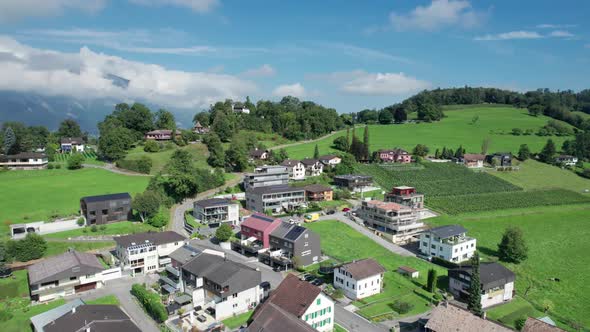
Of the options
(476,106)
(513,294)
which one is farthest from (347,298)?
(476,106)

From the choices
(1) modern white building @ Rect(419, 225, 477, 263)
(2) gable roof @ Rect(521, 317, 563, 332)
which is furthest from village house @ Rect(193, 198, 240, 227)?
(2) gable roof @ Rect(521, 317, 563, 332)

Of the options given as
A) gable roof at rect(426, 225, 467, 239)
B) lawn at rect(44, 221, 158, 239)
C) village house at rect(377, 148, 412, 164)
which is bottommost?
gable roof at rect(426, 225, 467, 239)

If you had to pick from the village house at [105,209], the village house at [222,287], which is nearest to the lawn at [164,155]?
the village house at [105,209]

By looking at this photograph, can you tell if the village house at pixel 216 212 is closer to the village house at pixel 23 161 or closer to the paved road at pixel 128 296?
the paved road at pixel 128 296

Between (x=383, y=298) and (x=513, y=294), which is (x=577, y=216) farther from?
(x=383, y=298)

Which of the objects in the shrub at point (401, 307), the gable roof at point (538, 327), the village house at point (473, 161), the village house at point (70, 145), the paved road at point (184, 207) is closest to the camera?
the gable roof at point (538, 327)

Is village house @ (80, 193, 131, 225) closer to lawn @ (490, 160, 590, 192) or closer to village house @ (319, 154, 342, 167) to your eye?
village house @ (319, 154, 342, 167)
